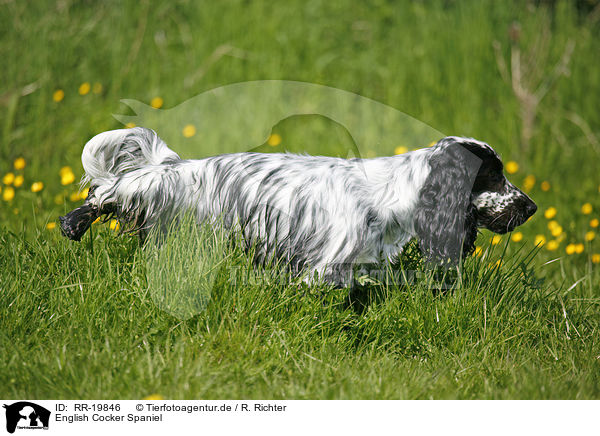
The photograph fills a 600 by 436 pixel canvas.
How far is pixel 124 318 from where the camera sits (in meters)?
3.36

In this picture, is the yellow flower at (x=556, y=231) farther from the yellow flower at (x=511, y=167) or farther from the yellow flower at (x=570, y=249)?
the yellow flower at (x=511, y=167)

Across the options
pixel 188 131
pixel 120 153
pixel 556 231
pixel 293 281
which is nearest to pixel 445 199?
pixel 293 281

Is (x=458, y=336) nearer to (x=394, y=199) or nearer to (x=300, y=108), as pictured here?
(x=394, y=199)

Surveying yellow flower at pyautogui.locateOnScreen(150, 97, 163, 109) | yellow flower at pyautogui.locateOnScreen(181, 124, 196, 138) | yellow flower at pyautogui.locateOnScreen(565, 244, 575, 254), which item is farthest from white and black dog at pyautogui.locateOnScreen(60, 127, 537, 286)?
yellow flower at pyautogui.locateOnScreen(150, 97, 163, 109)

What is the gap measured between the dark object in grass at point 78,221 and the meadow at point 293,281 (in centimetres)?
18

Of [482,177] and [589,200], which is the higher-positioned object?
[482,177]

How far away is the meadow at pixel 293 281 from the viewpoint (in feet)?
10.4

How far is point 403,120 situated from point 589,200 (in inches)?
83.1

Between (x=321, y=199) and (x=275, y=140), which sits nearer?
(x=321, y=199)

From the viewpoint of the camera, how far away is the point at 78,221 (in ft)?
11.9

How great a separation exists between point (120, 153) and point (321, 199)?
46.8 inches

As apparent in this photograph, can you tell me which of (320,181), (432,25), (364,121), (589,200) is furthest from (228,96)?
(432,25)

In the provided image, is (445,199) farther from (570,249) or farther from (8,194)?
(8,194)
